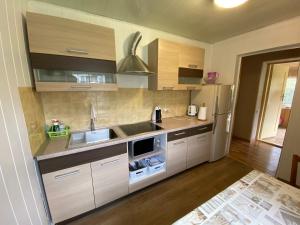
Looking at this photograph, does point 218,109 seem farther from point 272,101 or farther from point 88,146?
point 272,101

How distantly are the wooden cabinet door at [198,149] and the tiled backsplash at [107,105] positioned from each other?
0.68 metres

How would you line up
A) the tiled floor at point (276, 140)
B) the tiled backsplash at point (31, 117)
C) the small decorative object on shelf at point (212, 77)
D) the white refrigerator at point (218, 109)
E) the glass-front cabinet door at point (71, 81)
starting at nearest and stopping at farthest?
the tiled backsplash at point (31, 117) < the glass-front cabinet door at point (71, 81) < the white refrigerator at point (218, 109) < the small decorative object on shelf at point (212, 77) < the tiled floor at point (276, 140)

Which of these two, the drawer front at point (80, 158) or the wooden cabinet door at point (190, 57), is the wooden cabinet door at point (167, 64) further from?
the drawer front at point (80, 158)

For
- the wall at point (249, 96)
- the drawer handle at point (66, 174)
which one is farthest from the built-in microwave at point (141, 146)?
the wall at point (249, 96)

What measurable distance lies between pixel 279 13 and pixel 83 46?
2385 millimetres

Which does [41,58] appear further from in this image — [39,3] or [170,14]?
[170,14]

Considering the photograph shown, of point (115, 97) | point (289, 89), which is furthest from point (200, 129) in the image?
point (289, 89)

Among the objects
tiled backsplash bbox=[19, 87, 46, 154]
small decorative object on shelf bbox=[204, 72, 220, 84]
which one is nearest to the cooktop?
tiled backsplash bbox=[19, 87, 46, 154]

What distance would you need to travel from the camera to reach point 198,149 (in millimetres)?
2287

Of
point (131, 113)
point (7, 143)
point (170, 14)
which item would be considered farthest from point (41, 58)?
point (170, 14)

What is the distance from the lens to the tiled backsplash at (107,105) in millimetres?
1655

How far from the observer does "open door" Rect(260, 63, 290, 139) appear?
11.1 ft

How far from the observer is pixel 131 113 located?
215 centimetres

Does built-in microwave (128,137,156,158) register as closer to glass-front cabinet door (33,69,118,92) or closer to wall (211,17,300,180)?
glass-front cabinet door (33,69,118,92)
